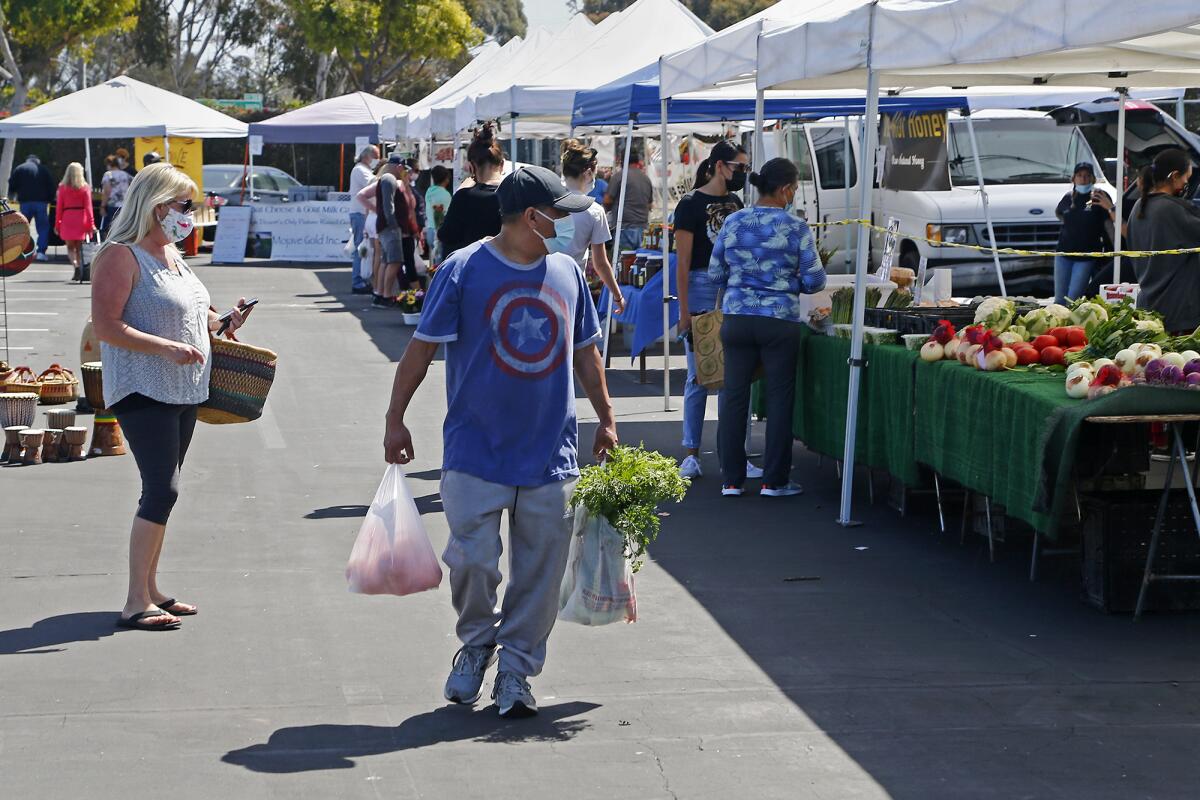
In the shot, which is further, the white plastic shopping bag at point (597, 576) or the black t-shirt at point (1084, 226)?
the black t-shirt at point (1084, 226)

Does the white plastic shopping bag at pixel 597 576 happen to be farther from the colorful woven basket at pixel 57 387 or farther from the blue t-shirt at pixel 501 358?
the colorful woven basket at pixel 57 387

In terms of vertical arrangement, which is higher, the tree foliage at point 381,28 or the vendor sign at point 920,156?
the tree foliage at point 381,28

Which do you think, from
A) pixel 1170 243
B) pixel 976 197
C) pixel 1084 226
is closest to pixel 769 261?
pixel 1170 243

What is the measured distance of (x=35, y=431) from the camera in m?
10.5

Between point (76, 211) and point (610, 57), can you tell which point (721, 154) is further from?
point (76, 211)

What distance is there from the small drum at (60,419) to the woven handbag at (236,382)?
13.8ft

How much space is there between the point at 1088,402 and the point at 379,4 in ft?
163

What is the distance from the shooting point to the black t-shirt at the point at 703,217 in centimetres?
991

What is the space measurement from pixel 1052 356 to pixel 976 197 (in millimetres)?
11897

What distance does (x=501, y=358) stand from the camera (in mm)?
5273

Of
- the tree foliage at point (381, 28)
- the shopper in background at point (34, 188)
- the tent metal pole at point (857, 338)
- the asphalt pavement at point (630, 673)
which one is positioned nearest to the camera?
the asphalt pavement at point (630, 673)

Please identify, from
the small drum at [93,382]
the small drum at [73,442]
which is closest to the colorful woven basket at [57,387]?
the small drum at [93,382]

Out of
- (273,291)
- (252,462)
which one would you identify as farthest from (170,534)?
(273,291)

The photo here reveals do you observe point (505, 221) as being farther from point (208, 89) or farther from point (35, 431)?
point (208, 89)
